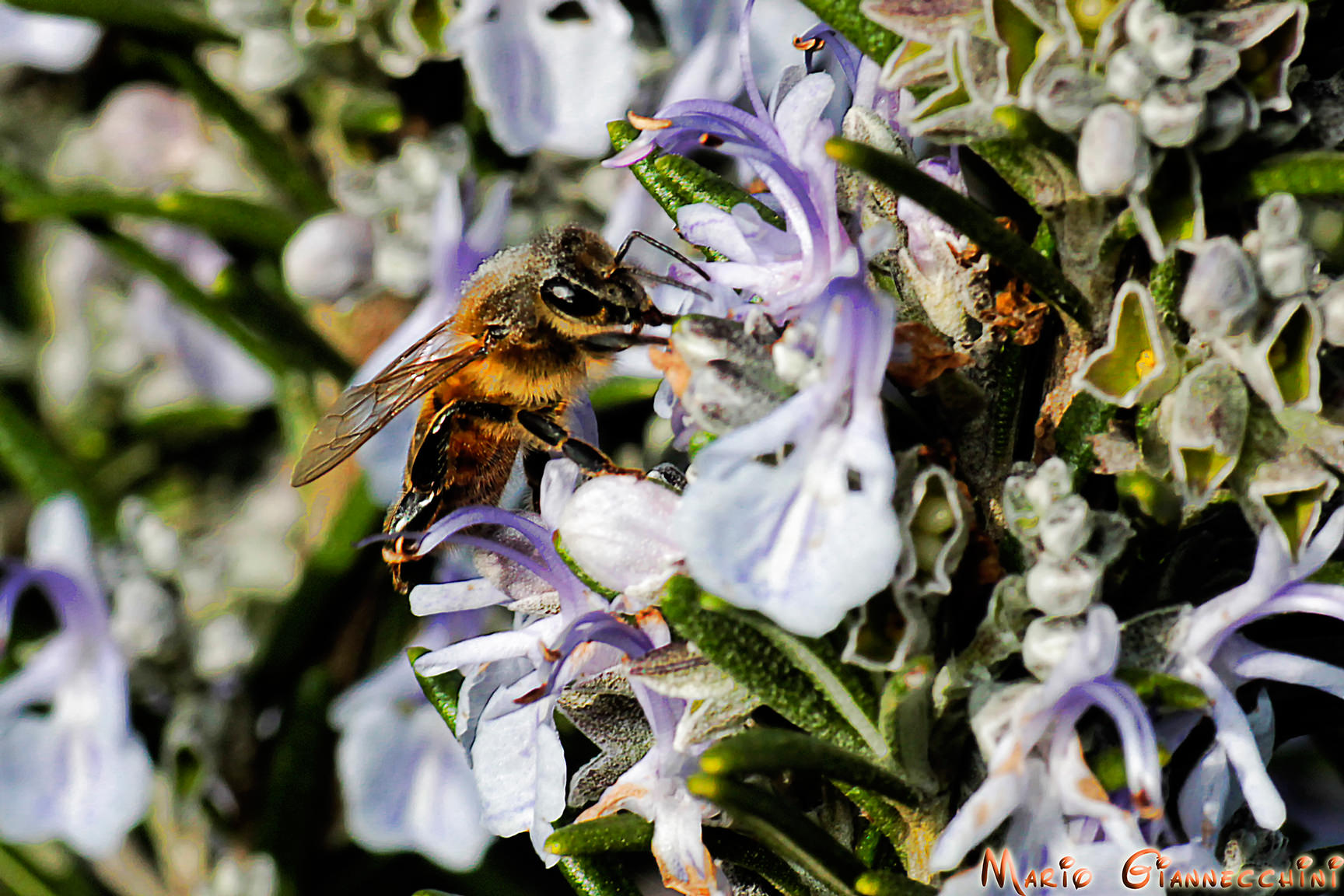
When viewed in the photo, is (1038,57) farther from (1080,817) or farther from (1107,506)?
(1080,817)

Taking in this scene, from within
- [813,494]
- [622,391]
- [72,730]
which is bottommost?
[72,730]

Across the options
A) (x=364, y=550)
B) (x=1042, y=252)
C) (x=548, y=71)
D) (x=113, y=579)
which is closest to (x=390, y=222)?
(x=548, y=71)

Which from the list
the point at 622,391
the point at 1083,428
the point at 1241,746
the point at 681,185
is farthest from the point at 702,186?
the point at 622,391

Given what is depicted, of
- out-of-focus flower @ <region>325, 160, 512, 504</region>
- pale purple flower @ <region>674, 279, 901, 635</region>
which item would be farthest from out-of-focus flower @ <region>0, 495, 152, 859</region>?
pale purple flower @ <region>674, 279, 901, 635</region>

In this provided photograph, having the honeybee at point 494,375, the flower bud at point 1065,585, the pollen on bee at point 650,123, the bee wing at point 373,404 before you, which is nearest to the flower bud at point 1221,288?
the flower bud at point 1065,585

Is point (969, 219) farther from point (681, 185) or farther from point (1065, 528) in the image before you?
point (681, 185)

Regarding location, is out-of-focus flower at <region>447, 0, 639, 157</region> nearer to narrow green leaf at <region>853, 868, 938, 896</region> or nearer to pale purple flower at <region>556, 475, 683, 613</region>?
pale purple flower at <region>556, 475, 683, 613</region>

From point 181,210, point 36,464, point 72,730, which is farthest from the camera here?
point 36,464
